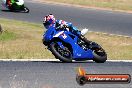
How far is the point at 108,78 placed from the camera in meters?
7.02

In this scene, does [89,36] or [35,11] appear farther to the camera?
[35,11]

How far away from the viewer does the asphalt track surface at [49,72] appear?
29.0 ft

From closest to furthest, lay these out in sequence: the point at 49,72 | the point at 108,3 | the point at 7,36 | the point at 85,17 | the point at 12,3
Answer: the point at 49,72, the point at 7,36, the point at 85,17, the point at 12,3, the point at 108,3

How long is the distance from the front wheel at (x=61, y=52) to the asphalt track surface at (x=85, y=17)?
12.8 metres

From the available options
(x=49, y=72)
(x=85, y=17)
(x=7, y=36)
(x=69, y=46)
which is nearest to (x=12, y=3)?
(x=85, y=17)

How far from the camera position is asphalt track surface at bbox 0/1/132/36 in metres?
26.2

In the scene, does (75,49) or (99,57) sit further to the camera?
(75,49)

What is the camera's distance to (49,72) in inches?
390

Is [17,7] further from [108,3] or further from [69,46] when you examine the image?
[69,46]

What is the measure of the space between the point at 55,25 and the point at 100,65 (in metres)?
1.99

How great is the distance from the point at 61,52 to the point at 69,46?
1.28 feet

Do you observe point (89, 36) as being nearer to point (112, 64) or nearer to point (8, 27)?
point (8, 27)

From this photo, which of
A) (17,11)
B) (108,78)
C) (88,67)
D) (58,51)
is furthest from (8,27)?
(108,78)

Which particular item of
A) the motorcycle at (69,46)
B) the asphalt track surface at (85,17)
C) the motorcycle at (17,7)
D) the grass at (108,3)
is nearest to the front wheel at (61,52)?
the motorcycle at (69,46)
